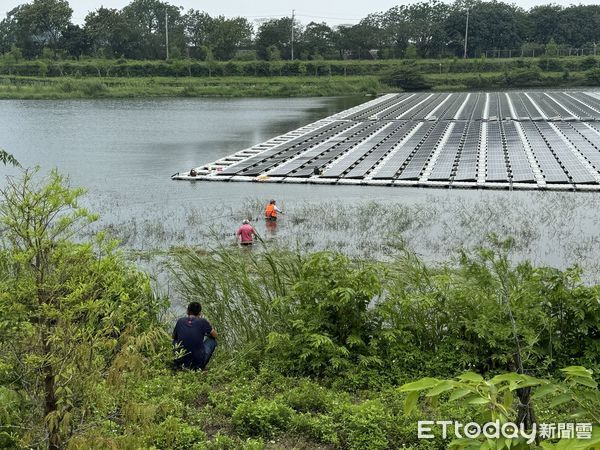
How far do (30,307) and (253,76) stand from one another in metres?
69.2

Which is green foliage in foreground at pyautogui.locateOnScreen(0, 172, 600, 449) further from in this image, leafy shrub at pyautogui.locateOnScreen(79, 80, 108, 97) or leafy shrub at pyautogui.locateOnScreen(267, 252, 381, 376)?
leafy shrub at pyautogui.locateOnScreen(79, 80, 108, 97)

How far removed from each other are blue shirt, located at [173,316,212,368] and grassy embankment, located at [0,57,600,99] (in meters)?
54.3

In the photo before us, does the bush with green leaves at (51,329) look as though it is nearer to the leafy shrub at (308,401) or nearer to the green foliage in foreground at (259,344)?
the green foliage in foreground at (259,344)

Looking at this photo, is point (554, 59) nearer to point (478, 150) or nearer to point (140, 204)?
point (478, 150)

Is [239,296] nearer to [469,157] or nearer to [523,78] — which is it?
[469,157]

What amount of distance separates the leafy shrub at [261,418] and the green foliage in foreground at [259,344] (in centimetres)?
1

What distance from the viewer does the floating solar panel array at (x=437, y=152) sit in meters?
19.7

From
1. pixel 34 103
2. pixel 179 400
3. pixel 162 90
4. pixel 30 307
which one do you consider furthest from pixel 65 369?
pixel 162 90

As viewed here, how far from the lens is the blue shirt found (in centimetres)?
680

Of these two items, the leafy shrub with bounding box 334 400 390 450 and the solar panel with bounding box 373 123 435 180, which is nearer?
the leafy shrub with bounding box 334 400 390 450

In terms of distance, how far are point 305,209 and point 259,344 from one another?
9.57 meters

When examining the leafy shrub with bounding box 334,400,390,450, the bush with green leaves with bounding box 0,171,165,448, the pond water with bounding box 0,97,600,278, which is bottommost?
the pond water with bounding box 0,97,600,278

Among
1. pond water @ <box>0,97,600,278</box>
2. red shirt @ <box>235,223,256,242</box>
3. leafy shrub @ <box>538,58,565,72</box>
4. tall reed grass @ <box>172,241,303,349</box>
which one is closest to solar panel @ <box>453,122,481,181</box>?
pond water @ <box>0,97,600,278</box>

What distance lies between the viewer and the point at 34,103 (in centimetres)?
5091
